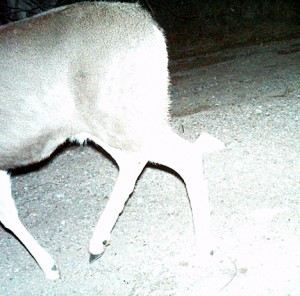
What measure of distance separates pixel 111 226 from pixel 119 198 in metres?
0.27

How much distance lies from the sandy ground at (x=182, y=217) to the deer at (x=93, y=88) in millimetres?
353

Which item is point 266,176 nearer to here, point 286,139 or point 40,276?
point 286,139

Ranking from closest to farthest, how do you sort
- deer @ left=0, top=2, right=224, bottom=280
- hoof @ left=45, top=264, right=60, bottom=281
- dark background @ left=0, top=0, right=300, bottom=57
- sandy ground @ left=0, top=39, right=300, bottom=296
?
deer @ left=0, top=2, right=224, bottom=280 → sandy ground @ left=0, top=39, right=300, bottom=296 → hoof @ left=45, top=264, right=60, bottom=281 → dark background @ left=0, top=0, right=300, bottom=57

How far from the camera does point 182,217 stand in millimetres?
4023

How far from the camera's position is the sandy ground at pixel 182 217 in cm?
326

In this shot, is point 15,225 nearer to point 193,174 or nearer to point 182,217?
point 182,217

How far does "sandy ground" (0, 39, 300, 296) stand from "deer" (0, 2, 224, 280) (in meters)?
0.35

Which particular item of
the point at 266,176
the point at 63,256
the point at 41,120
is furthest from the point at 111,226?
the point at 266,176

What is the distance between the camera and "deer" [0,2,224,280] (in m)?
3.12

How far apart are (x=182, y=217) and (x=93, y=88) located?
1569 mm

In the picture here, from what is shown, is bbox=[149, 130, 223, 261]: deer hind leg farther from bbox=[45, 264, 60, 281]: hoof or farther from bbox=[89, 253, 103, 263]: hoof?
bbox=[45, 264, 60, 281]: hoof

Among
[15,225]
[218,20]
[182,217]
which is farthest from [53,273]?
[218,20]

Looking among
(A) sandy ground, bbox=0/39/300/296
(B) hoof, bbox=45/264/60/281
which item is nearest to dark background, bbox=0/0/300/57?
(A) sandy ground, bbox=0/39/300/296

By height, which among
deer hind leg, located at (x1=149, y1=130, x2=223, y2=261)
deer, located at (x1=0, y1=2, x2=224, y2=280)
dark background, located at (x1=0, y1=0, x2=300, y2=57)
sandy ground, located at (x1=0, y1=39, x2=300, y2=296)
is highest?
deer, located at (x1=0, y1=2, x2=224, y2=280)
